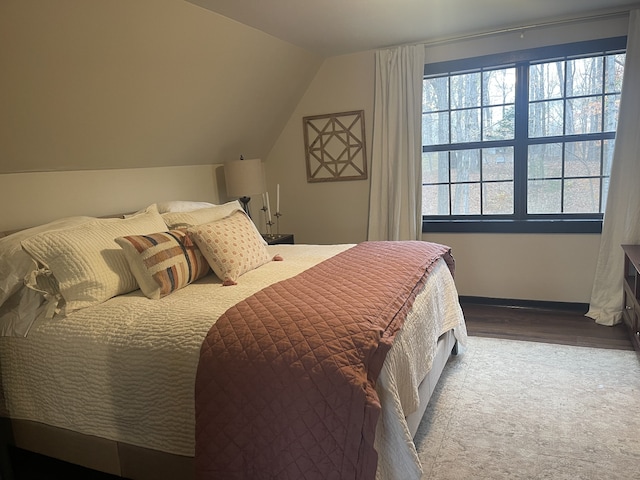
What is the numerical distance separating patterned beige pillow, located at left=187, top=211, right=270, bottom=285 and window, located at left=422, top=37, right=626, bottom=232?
6.74 feet

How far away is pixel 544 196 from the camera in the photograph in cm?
379

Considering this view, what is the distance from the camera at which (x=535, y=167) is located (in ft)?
12.4

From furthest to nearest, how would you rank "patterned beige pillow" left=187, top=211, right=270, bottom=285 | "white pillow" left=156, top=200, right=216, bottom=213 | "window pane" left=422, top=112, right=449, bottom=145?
1. "window pane" left=422, top=112, right=449, bottom=145
2. "white pillow" left=156, top=200, right=216, bottom=213
3. "patterned beige pillow" left=187, top=211, right=270, bottom=285

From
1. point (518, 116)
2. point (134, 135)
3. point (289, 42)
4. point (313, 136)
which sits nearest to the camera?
point (134, 135)

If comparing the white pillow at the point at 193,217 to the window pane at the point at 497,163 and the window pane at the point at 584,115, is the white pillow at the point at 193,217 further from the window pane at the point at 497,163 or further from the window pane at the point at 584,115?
the window pane at the point at 584,115

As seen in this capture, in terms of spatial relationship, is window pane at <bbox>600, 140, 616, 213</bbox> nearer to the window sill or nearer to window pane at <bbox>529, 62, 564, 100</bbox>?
the window sill

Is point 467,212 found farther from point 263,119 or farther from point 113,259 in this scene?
point 113,259

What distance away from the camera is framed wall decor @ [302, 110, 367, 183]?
418 cm

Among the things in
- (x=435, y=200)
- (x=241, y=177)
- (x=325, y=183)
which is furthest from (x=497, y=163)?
(x=241, y=177)

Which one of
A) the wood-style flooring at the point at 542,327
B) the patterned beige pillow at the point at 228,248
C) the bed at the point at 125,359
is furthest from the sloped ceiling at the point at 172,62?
the wood-style flooring at the point at 542,327

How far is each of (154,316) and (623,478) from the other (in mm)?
1895

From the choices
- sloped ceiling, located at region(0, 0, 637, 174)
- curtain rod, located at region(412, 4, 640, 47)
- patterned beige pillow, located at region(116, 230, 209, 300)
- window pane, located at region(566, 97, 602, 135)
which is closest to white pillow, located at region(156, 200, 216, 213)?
sloped ceiling, located at region(0, 0, 637, 174)

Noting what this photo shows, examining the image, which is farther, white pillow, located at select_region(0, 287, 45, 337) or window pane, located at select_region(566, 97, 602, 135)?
window pane, located at select_region(566, 97, 602, 135)

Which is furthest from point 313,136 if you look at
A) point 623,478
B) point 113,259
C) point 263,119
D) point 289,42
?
point 623,478
